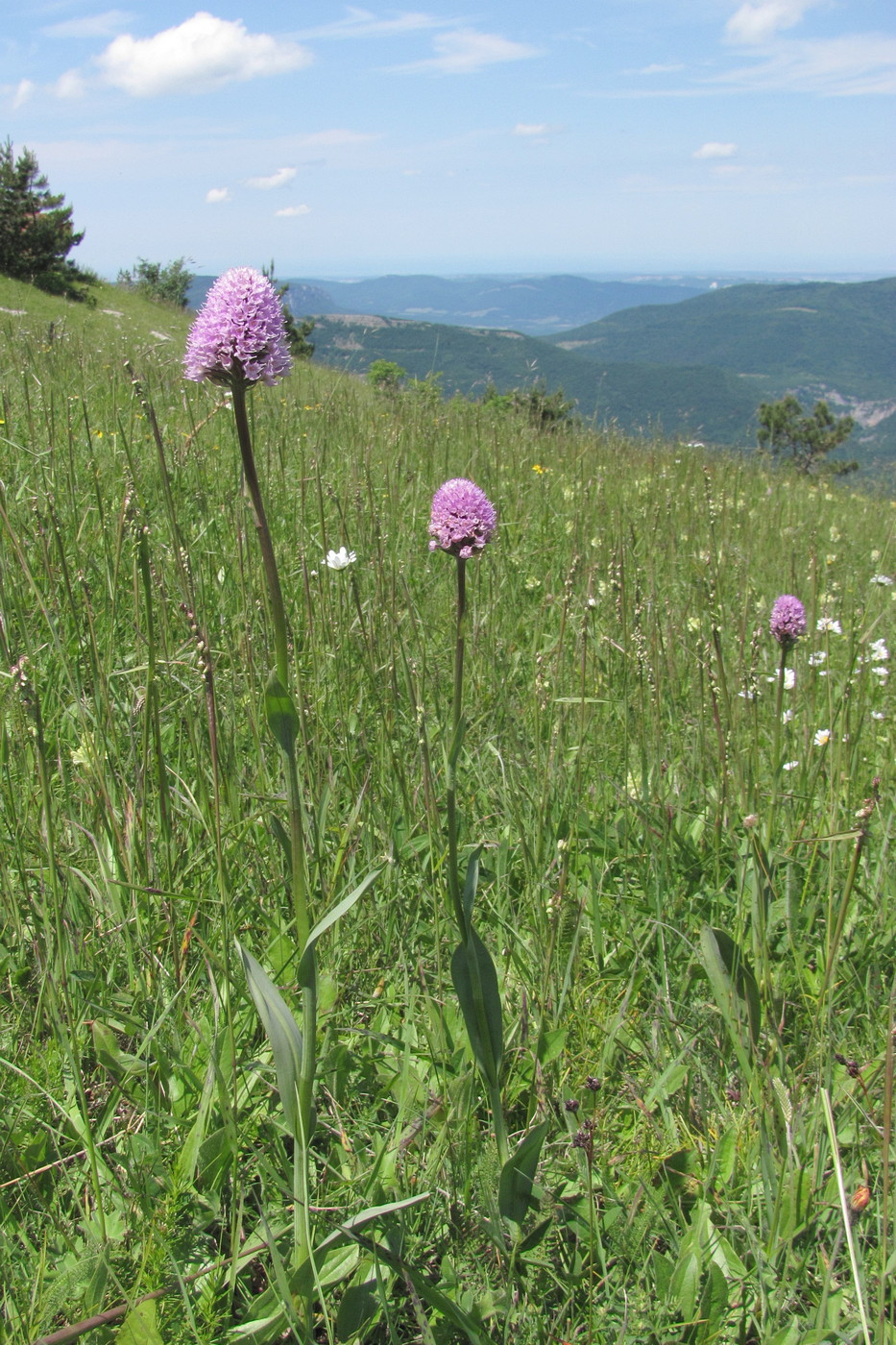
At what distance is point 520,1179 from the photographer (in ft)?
3.59

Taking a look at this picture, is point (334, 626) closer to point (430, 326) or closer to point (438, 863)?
point (438, 863)

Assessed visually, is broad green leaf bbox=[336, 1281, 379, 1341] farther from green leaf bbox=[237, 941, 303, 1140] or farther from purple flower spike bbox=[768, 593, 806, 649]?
purple flower spike bbox=[768, 593, 806, 649]

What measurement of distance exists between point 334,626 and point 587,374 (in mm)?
99333

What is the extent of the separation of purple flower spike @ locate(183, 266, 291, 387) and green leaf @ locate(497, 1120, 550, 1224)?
1053mm

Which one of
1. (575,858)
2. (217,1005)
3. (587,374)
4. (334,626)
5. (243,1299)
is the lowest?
(243,1299)

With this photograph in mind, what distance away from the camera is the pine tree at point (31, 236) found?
68.9 ft

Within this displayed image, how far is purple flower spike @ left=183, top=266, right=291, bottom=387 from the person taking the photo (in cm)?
110

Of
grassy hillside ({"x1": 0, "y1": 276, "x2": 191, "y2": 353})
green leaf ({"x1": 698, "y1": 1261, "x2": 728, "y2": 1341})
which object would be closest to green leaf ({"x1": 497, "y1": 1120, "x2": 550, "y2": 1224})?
green leaf ({"x1": 698, "y1": 1261, "x2": 728, "y2": 1341})

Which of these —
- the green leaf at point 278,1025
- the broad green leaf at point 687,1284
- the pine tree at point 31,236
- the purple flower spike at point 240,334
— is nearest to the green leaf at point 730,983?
the broad green leaf at point 687,1284

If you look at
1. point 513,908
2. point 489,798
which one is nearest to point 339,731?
point 489,798

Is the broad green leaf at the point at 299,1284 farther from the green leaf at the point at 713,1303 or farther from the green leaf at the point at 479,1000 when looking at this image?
the green leaf at the point at 713,1303

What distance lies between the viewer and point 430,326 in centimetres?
6594

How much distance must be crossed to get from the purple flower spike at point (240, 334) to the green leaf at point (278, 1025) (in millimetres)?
735

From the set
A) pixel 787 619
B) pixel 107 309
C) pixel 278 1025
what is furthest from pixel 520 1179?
pixel 107 309
